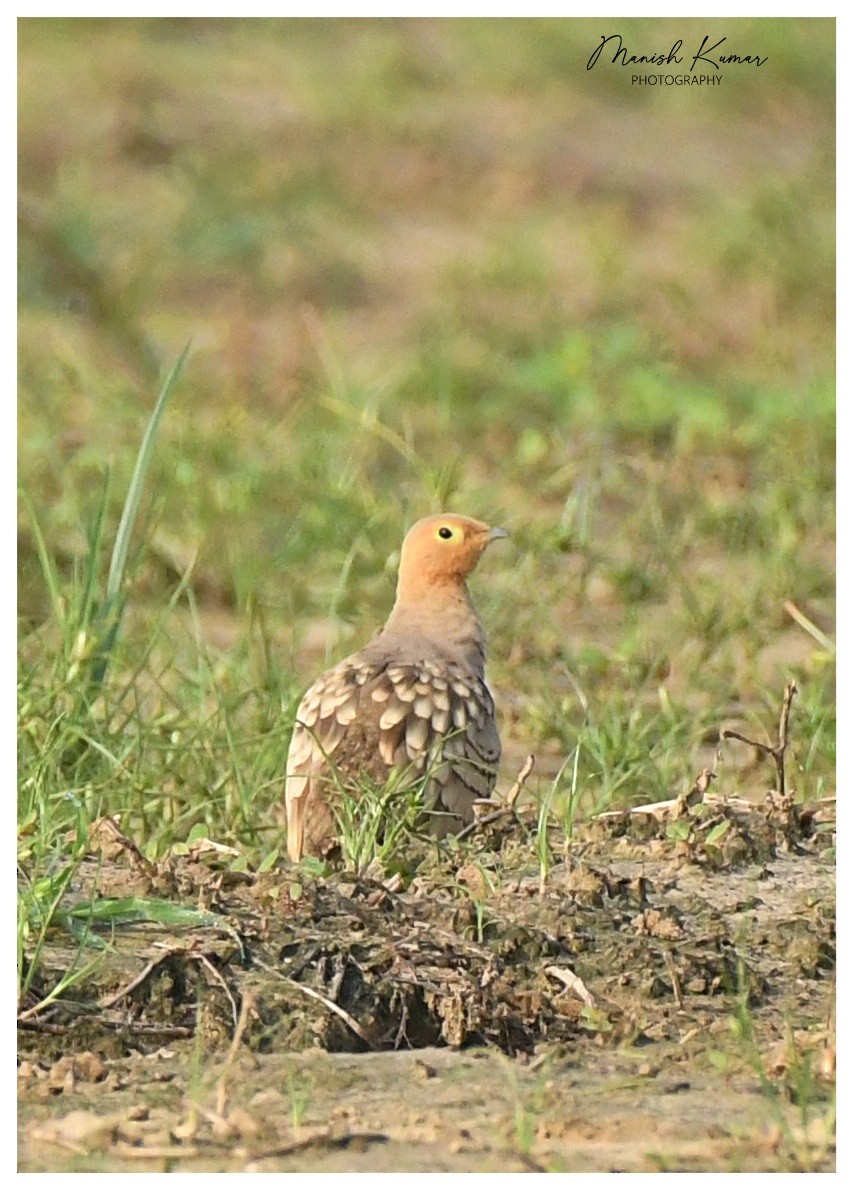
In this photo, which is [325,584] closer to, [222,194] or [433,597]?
[433,597]

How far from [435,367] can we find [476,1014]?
5.58 metres

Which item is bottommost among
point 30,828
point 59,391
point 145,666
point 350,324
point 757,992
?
point 757,992

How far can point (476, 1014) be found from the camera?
3945 millimetres

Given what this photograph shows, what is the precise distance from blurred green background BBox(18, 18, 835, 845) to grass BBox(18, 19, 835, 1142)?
2 cm

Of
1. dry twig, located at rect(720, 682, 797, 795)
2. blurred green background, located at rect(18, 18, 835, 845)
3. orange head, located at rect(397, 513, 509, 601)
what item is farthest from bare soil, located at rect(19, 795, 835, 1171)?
orange head, located at rect(397, 513, 509, 601)

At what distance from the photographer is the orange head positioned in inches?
225

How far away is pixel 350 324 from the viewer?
10.2 metres

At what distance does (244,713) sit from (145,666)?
500mm

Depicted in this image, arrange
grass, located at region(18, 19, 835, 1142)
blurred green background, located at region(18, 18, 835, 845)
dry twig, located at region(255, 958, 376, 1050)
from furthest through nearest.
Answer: blurred green background, located at region(18, 18, 835, 845)
grass, located at region(18, 19, 835, 1142)
dry twig, located at region(255, 958, 376, 1050)

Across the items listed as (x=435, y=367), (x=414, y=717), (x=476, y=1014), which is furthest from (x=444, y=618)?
(x=435, y=367)

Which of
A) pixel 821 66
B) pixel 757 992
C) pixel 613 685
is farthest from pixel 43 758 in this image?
pixel 821 66

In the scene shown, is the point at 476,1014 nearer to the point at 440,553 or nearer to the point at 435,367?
the point at 440,553

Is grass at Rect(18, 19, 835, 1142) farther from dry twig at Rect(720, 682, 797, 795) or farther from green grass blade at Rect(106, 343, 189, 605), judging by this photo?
dry twig at Rect(720, 682, 797, 795)

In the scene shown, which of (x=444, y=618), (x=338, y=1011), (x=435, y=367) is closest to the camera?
(x=338, y=1011)
